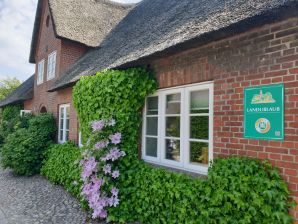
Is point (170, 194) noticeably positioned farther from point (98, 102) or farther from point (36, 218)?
point (36, 218)

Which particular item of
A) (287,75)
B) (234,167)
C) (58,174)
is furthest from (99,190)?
(287,75)

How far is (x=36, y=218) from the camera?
18.0ft

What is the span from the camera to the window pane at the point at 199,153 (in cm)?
434

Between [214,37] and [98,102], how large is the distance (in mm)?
2880

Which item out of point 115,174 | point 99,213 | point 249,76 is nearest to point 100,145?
point 115,174

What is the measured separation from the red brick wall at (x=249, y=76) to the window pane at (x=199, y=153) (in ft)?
1.25

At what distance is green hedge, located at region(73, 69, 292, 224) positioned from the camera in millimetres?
3180

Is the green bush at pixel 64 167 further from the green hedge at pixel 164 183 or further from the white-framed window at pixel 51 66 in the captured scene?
the white-framed window at pixel 51 66

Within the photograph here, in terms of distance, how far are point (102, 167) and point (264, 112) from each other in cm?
323

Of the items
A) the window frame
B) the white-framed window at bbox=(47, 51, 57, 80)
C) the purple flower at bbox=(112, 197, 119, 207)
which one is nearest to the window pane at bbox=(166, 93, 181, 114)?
the purple flower at bbox=(112, 197, 119, 207)

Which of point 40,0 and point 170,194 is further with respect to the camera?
point 40,0

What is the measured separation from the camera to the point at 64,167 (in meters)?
7.76

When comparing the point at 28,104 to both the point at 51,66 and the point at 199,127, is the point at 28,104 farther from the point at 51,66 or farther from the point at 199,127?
the point at 199,127

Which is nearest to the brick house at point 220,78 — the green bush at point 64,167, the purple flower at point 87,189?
the purple flower at point 87,189
